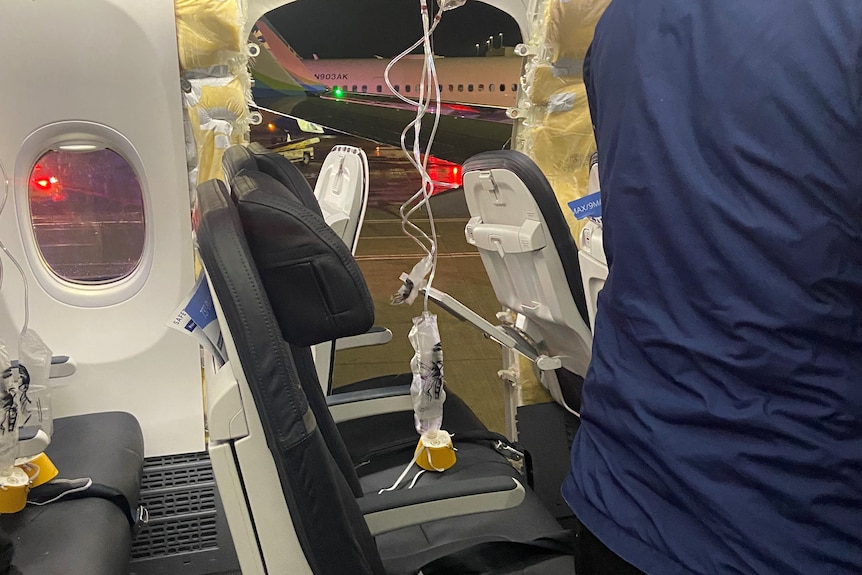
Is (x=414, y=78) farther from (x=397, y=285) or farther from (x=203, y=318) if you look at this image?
(x=203, y=318)

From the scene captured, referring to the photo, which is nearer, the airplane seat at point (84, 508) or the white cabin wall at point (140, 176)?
the airplane seat at point (84, 508)

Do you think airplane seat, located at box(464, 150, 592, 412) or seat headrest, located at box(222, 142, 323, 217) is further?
airplane seat, located at box(464, 150, 592, 412)

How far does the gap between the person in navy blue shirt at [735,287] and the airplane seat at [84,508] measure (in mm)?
1378

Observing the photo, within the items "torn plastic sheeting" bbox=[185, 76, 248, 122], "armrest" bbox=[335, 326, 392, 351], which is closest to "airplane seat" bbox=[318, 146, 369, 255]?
"armrest" bbox=[335, 326, 392, 351]

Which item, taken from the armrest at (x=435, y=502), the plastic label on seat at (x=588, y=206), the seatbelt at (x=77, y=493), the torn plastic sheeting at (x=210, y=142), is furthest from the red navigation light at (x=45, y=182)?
the plastic label on seat at (x=588, y=206)

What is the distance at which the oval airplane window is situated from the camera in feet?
7.80

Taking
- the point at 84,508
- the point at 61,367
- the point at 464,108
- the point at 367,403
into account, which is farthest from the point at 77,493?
the point at 464,108

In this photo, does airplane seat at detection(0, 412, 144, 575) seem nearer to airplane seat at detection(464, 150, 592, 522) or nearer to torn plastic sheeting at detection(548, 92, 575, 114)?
airplane seat at detection(464, 150, 592, 522)

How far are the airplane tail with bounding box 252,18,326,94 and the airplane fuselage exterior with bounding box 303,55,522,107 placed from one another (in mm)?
89

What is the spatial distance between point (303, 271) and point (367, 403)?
1.05 meters

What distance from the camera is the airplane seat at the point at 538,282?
191 cm

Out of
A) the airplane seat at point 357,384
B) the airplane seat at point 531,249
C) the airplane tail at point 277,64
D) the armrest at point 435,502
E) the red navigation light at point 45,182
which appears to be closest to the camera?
the armrest at point 435,502

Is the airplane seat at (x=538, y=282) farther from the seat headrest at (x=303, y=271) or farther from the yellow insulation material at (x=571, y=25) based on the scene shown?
the seat headrest at (x=303, y=271)

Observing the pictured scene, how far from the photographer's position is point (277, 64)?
354 centimetres
